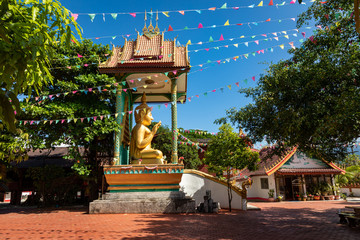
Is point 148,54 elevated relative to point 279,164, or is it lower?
elevated

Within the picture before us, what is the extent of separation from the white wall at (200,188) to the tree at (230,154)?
23.0 inches

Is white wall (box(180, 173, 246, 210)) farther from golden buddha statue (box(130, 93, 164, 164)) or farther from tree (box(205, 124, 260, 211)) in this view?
golden buddha statue (box(130, 93, 164, 164))

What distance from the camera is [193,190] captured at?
13016 millimetres

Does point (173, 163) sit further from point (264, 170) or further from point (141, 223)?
point (264, 170)

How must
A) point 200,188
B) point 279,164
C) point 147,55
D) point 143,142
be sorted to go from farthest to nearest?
point 279,164 < point 200,188 < point 147,55 < point 143,142

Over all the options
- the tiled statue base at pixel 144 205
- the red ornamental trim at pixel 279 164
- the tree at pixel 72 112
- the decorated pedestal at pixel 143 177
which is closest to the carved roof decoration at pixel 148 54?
the tree at pixel 72 112

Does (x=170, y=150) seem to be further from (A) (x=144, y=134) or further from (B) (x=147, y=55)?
(B) (x=147, y=55)

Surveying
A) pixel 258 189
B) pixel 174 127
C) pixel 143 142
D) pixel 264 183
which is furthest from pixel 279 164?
pixel 143 142

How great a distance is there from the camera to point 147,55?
12.2 m

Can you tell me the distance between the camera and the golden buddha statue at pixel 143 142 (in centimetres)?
1078

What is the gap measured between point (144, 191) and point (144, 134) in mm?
2807

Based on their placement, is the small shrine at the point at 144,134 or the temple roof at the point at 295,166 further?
the temple roof at the point at 295,166

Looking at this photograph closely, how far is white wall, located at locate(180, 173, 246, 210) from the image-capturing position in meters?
12.8

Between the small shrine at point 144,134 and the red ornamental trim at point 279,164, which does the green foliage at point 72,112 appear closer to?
the small shrine at point 144,134
